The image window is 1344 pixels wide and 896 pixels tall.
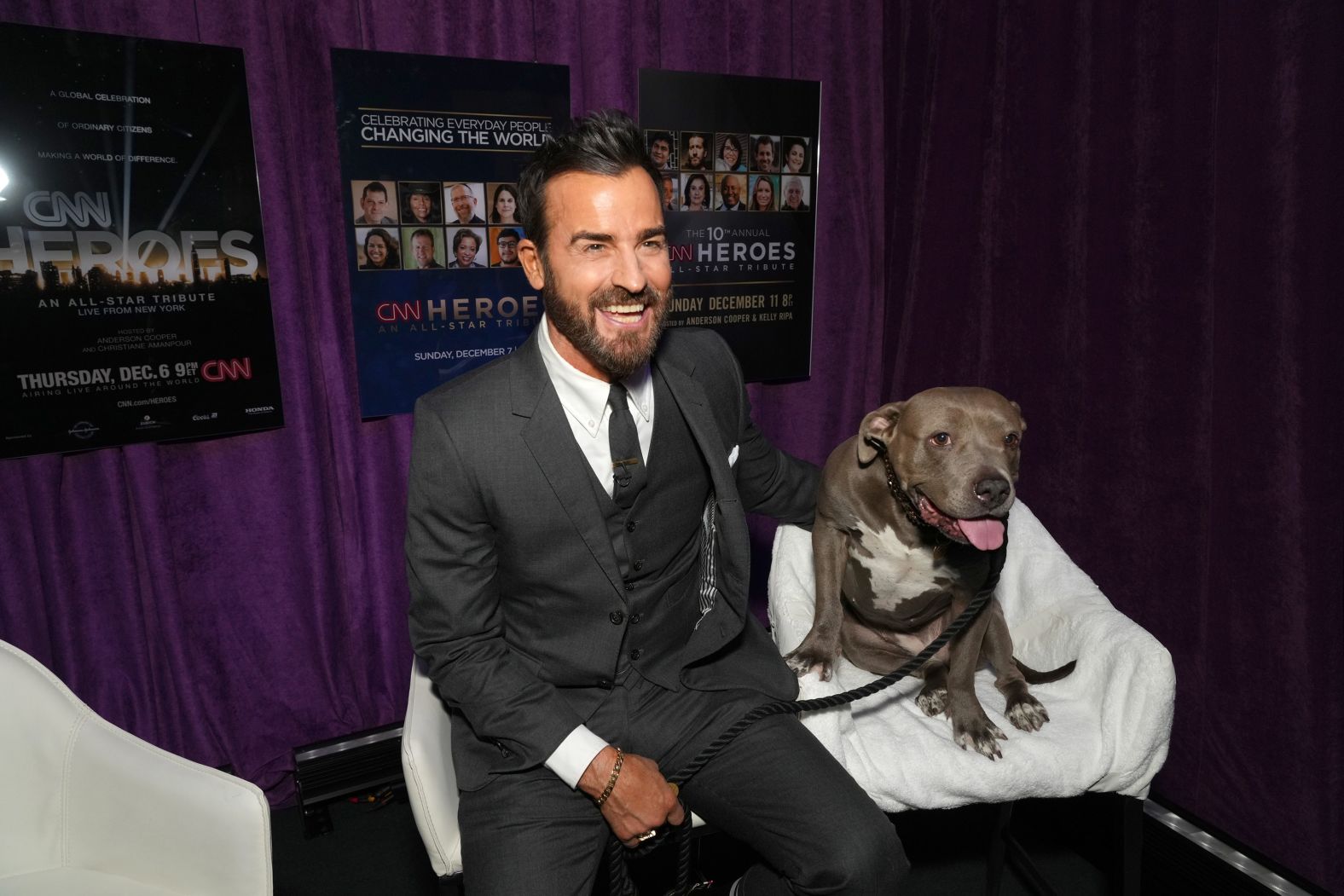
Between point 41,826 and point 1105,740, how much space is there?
1.99 meters

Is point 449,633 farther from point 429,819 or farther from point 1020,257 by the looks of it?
point 1020,257

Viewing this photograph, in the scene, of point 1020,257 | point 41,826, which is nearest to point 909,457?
point 1020,257

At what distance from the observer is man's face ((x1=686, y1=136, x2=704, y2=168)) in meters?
3.00

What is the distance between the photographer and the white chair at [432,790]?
1560mm

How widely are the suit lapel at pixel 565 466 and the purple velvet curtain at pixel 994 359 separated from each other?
1318 mm

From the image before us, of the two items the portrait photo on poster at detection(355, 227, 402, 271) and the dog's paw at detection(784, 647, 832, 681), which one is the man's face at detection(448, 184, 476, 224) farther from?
the dog's paw at detection(784, 647, 832, 681)

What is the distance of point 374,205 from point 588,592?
5.07 feet

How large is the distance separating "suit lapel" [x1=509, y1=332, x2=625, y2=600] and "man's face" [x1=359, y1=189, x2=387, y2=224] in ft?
4.15

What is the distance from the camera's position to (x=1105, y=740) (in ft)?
5.62

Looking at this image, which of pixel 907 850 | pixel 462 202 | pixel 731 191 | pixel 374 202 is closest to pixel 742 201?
pixel 731 191

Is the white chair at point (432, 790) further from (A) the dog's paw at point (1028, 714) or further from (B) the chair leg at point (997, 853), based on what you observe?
(B) the chair leg at point (997, 853)

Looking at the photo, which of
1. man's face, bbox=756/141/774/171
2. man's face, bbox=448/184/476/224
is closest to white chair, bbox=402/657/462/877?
man's face, bbox=448/184/476/224

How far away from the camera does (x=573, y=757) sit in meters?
1.53

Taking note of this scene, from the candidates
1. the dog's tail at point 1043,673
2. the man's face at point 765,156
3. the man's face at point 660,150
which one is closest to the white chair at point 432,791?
the dog's tail at point 1043,673
